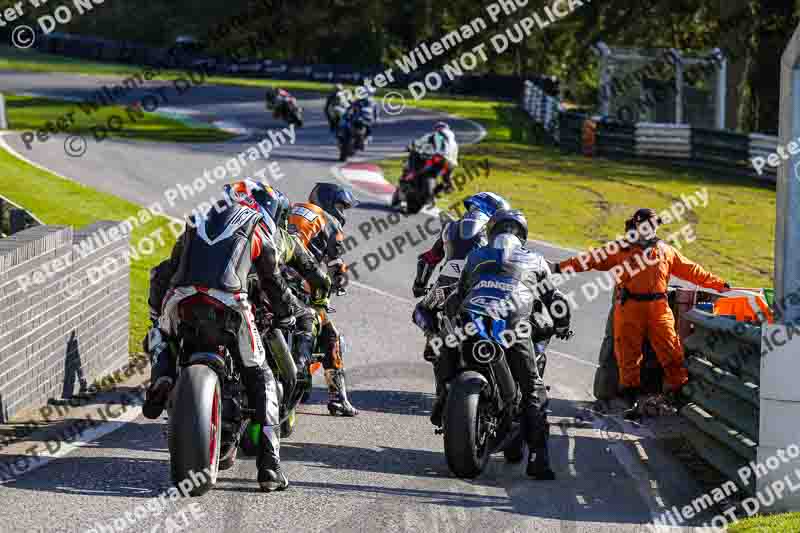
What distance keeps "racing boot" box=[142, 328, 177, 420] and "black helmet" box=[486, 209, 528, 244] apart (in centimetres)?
253

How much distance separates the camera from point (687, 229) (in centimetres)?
2217

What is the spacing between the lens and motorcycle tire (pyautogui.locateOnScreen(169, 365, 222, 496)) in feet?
22.7

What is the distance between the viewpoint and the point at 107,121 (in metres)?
33.7

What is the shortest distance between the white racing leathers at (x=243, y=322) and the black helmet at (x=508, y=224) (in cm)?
208

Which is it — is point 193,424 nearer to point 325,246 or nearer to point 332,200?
point 325,246

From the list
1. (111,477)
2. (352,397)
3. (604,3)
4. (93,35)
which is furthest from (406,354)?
(93,35)

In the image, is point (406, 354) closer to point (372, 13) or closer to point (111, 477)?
point (111, 477)

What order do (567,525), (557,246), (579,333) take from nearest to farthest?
(567,525) → (579,333) → (557,246)

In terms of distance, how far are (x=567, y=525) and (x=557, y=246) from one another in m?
12.4

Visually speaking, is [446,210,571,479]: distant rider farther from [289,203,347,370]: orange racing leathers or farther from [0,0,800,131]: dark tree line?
[0,0,800,131]: dark tree line

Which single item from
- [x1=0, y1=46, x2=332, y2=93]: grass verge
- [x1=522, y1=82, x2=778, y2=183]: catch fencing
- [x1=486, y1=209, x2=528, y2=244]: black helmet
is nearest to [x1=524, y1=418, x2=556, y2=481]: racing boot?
[x1=486, y1=209, x2=528, y2=244]: black helmet

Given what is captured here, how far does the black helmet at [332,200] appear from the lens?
33.7ft

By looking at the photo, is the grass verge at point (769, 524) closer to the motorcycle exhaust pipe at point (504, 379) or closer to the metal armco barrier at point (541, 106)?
the motorcycle exhaust pipe at point (504, 379)

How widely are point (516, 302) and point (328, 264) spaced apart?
223 centimetres
